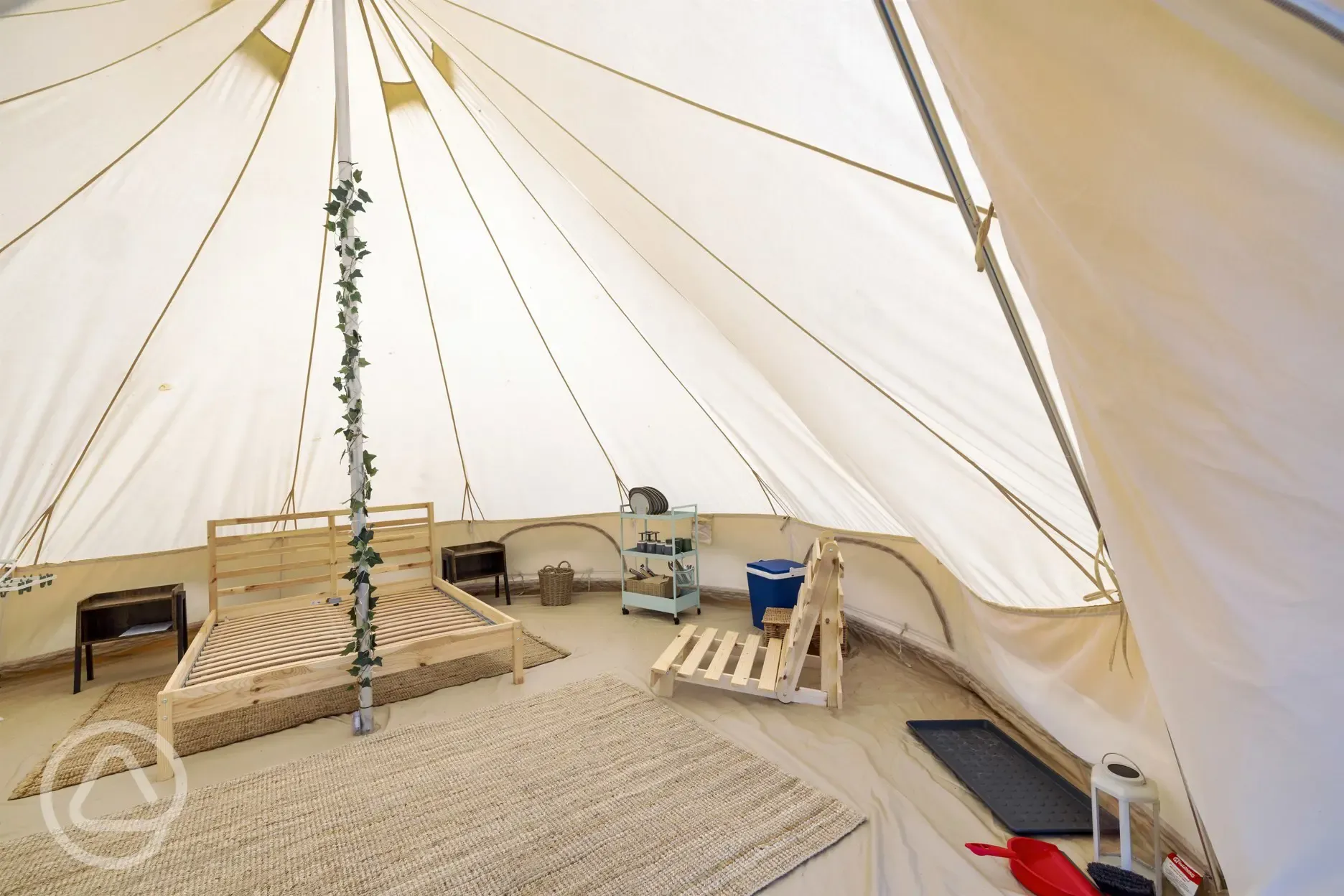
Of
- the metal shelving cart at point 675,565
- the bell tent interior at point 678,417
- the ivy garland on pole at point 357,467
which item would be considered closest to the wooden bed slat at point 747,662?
the bell tent interior at point 678,417

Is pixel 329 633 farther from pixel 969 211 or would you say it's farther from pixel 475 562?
pixel 969 211

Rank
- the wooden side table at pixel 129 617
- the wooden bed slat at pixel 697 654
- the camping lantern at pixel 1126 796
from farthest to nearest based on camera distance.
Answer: the wooden side table at pixel 129 617, the wooden bed slat at pixel 697 654, the camping lantern at pixel 1126 796

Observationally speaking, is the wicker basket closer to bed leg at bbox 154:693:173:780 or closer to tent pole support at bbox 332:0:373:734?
tent pole support at bbox 332:0:373:734

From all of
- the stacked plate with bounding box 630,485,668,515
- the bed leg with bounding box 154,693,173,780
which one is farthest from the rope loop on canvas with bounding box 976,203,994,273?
the stacked plate with bounding box 630,485,668,515

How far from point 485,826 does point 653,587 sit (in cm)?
284

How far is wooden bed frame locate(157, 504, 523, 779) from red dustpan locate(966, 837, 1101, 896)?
8.47 feet

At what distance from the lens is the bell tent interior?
0.76m

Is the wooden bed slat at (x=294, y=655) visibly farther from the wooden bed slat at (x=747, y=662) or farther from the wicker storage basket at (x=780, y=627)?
the wicker storage basket at (x=780, y=627)

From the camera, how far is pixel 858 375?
2307 mm

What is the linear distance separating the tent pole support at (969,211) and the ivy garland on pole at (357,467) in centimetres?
252

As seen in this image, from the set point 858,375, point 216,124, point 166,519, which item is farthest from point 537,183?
point 166,519

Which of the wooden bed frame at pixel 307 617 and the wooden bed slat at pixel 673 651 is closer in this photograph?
the wooden bed frame at pixel 307 617

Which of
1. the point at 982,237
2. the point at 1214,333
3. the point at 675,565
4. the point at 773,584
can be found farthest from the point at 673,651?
the point at 1214,333

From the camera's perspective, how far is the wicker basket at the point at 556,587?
212 inches
